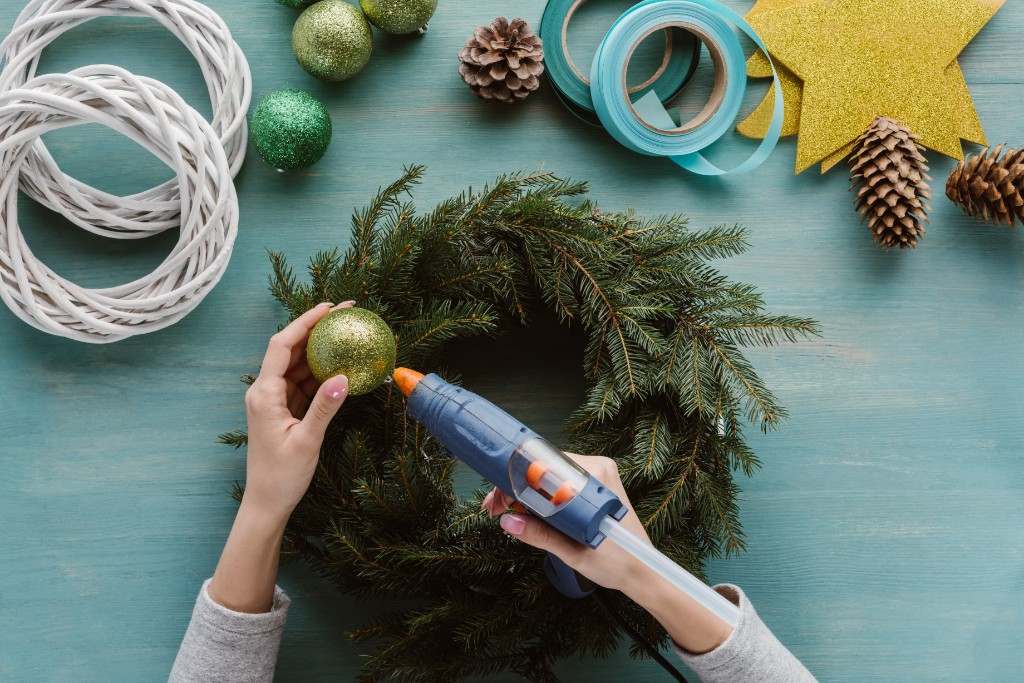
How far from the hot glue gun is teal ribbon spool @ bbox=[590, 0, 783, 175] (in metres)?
0.56

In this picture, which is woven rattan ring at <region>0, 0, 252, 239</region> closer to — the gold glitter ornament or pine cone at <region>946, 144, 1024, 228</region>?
the gold glitter ornament

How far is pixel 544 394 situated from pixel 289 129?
0.54 meters

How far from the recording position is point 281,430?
0.78 meters

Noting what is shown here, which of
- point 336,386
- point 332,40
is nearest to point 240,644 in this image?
point 336,386

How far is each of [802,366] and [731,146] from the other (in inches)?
14.9

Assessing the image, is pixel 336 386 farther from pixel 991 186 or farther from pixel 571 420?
pixel 991 186

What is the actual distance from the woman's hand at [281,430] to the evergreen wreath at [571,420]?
0.31 ft

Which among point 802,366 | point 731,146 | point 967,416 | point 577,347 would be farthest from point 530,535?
point 967,416

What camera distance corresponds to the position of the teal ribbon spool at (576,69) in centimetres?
110

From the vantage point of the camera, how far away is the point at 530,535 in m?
0.73

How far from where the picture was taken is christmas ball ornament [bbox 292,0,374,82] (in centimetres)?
101

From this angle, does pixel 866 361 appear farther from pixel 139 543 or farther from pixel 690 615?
pixel 139 543

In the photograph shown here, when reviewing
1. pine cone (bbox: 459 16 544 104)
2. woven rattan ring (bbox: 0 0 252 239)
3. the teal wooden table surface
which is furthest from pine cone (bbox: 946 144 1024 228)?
woven rattan ring (bbox: 0 0 252 239)

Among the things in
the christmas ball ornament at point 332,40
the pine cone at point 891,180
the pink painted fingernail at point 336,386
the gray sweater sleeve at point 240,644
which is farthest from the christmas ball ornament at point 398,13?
the gray sweater sleeve at point 240,644
